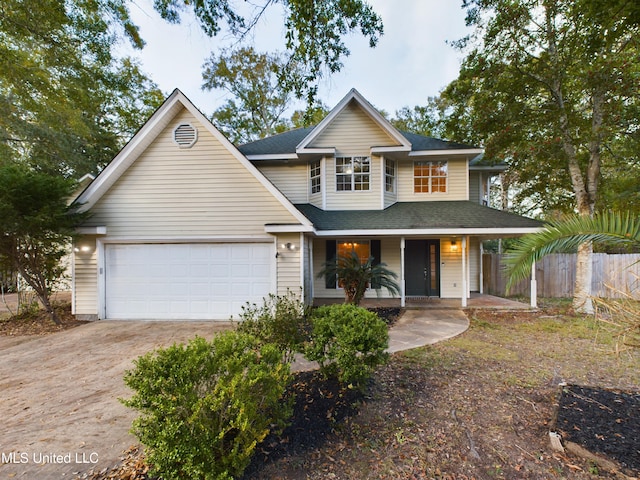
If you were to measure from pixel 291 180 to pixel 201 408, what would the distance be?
904 cm

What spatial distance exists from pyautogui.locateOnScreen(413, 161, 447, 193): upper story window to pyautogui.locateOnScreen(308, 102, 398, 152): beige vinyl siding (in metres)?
1.96

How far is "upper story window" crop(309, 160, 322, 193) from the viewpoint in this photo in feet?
33.1

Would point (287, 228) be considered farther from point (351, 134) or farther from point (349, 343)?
point (351, 134)

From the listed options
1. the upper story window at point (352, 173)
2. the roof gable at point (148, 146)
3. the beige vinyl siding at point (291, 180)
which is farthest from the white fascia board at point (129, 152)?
the upper story window at point (352, 173)

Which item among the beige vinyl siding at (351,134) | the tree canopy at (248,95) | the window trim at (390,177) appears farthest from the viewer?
Result: the tree canopy at (248,95)

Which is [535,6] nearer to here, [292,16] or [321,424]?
[292,16]

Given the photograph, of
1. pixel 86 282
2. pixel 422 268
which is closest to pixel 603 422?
pixel 422 268

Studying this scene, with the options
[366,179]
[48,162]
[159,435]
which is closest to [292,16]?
[366,179]

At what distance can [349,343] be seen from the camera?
3.26 metres

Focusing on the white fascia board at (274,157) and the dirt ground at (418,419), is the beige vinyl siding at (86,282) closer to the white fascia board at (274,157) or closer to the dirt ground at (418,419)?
the dirt ground at (418,419)

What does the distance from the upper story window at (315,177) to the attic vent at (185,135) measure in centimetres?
412

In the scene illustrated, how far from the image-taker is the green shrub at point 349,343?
3260 millimetres

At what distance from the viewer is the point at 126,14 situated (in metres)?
7.55

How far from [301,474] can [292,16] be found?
6593 millimetres
